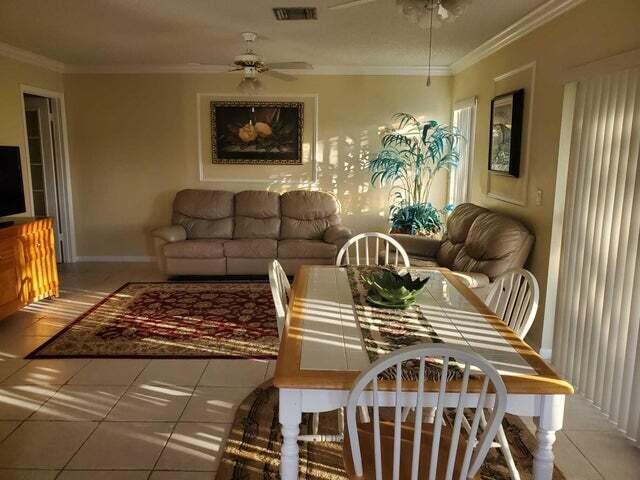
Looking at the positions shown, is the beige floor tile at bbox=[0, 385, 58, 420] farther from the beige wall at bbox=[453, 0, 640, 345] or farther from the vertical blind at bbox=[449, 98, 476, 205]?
the vertical blind at bbox=[449, 98, 476, 205]

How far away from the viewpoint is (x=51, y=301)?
501 cm

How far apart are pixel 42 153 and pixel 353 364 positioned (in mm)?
5913

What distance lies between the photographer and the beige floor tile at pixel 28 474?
2346mm

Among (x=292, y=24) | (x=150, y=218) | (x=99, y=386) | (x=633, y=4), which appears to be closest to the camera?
(x=633, y=4)

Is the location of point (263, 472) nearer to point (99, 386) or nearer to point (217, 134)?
point (99, 386)

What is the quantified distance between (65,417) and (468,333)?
220 centimetres

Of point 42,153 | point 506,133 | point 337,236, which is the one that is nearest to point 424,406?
point 506,133

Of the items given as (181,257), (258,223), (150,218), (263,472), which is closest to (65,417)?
(263,472)

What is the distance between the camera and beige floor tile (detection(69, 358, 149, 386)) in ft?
10.9

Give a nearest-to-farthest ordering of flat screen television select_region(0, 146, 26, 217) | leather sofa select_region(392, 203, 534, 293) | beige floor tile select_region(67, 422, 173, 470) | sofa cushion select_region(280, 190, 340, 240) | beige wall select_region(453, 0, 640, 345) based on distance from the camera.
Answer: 1. beige floor tile select_region(67, 422, 173, 470)
2. beige wall select_region(453, 0, 640, 345)
3. leather sofa select_region(392, 203, 534, 293)
4. flat screen television select_region(0, 146, 26, 217)
5. sofa cushion select_region(280, 190, 340, 240)

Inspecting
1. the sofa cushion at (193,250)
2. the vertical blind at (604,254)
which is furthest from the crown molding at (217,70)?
the vertical blind at (604,254)

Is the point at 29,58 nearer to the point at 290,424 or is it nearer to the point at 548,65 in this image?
the point at 548,65

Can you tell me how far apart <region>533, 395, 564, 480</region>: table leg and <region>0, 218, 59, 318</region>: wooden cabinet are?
13.3ft

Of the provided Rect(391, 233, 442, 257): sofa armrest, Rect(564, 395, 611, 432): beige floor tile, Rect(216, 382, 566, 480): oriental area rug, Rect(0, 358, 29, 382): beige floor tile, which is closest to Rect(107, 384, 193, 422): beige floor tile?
Rect(216, 382, 566, 480): oriental area rug
